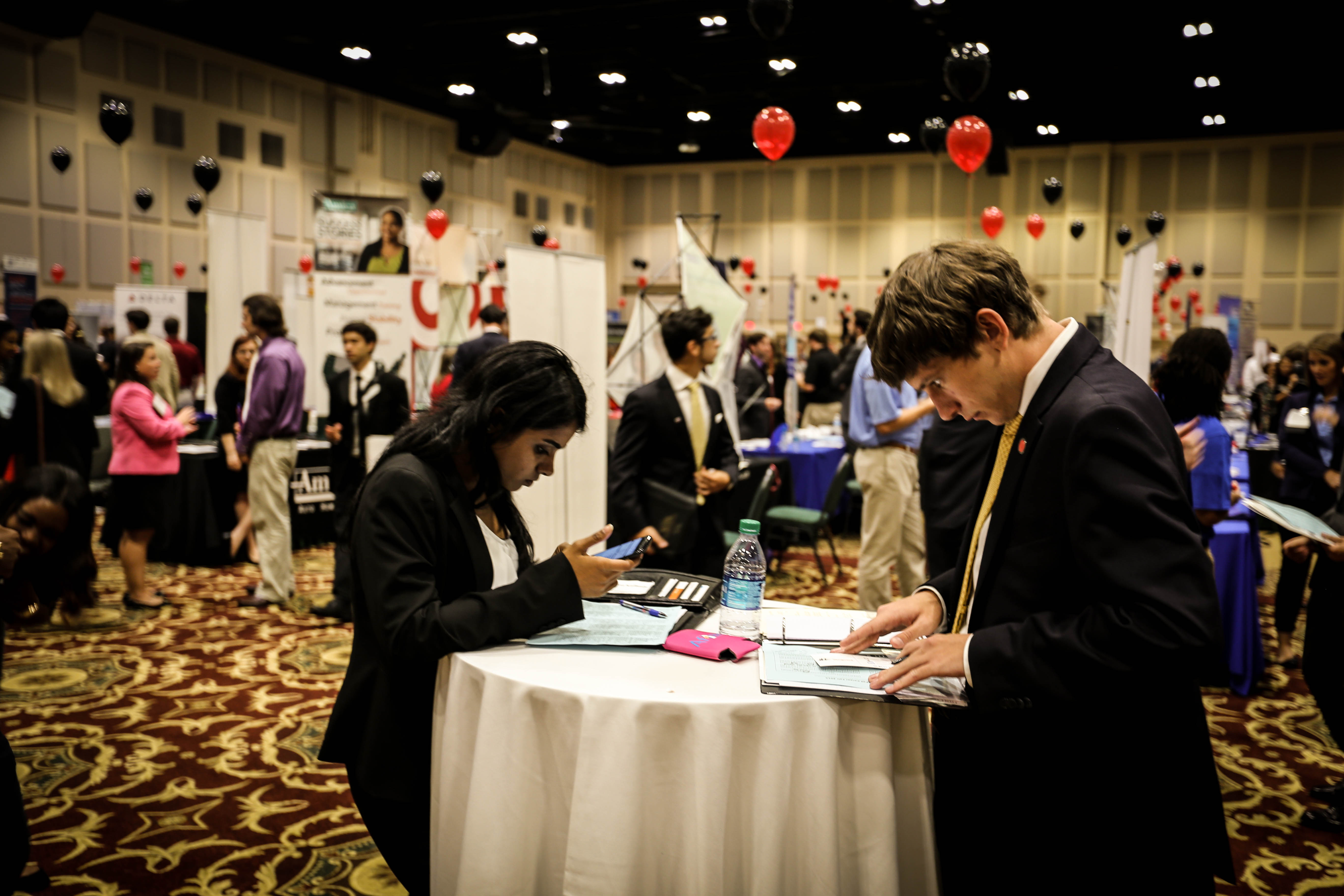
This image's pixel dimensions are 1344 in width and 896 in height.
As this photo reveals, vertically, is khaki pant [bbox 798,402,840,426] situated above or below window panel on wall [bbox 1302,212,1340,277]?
below

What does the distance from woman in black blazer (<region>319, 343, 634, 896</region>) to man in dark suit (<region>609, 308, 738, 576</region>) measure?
5.21 feet

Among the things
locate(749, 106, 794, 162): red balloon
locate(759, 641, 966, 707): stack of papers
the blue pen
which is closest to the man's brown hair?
locate(759, 641, 966, 707): stack of papers

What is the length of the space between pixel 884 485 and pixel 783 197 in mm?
13551

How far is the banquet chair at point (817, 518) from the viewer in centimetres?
583

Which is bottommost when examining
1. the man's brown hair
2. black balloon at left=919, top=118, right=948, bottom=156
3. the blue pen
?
the blue pen

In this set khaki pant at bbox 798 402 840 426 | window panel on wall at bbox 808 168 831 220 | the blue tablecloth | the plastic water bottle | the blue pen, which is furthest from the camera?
window panel on wall at bbox 808 168 831 220

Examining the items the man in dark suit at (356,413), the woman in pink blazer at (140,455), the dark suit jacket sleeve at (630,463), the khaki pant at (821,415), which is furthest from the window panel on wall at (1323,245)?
the woman in pink blazer at (140,455)

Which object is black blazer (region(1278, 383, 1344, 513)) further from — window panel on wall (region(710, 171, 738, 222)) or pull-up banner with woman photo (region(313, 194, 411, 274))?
window panel on wall (region(710, 171, 738, 222))

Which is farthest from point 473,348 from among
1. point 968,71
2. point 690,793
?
point 690,793

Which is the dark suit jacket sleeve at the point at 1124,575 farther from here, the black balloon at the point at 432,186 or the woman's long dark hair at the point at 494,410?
the black balloon at the point at 432,186

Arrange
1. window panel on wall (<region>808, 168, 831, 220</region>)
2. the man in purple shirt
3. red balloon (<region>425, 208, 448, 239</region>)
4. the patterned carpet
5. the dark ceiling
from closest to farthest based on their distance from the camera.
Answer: the patterned carpet < the man in purple shirt < red balloon (<region>425, 208, 448, 239</region>) < the dark ceiling < window panel on wall (<region>808, 168, 831, 220</region>)

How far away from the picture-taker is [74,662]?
14.7 ft

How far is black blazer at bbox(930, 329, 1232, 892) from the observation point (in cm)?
123

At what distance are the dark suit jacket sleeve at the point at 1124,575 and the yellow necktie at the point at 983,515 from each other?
0.72 feet
